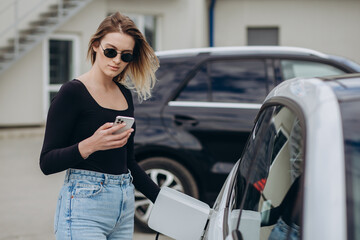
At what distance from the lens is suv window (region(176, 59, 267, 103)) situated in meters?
5.36

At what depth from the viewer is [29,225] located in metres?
5.88

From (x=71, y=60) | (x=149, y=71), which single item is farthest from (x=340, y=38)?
(x=149, y=71)

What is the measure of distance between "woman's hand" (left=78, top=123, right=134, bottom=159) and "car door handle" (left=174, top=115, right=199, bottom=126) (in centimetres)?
296

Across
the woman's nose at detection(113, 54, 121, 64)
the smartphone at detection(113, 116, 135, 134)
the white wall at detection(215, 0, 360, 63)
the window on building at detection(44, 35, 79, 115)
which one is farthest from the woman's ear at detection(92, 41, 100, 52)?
the white wall at detection(215, 0, 360, 63)

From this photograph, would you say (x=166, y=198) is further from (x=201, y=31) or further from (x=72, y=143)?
(x=201, y=31)

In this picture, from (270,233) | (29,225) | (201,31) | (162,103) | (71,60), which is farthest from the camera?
(201,31)

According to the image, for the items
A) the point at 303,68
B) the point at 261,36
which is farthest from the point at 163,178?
the point at 261,36

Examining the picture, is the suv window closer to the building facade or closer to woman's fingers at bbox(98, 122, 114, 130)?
woman's fingers at bbox(98, 122, 114, 130)

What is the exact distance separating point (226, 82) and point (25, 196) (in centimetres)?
335

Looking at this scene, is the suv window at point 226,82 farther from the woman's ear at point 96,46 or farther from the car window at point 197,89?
the woman's ear at point 96,46

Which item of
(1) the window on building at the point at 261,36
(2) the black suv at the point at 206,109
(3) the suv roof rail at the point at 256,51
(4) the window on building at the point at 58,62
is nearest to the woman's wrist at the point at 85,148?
(2) the black suv at the point at 206,109

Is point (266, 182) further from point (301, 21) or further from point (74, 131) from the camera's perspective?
point (301, 21)

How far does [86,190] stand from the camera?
2443mm

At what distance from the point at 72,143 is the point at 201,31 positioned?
15.6m
